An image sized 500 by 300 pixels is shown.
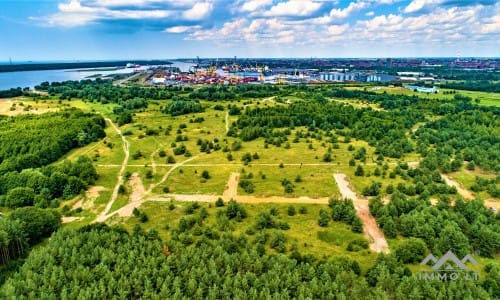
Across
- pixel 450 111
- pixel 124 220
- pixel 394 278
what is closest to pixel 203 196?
pixel 124 220

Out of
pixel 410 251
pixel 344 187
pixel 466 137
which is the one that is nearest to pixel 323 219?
pixel 410 251

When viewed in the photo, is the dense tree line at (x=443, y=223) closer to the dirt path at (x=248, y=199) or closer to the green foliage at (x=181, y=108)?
the dirt path at (x=248, y=199)

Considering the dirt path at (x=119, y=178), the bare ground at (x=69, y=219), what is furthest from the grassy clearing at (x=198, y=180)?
the bare ground at (x=69, y=219)

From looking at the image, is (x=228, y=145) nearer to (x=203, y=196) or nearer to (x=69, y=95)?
(x=203, y=196)

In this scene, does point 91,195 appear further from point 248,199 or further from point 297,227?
point 297,227

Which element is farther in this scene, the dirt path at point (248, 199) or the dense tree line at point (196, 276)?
the dirt path at point (248, 199)
